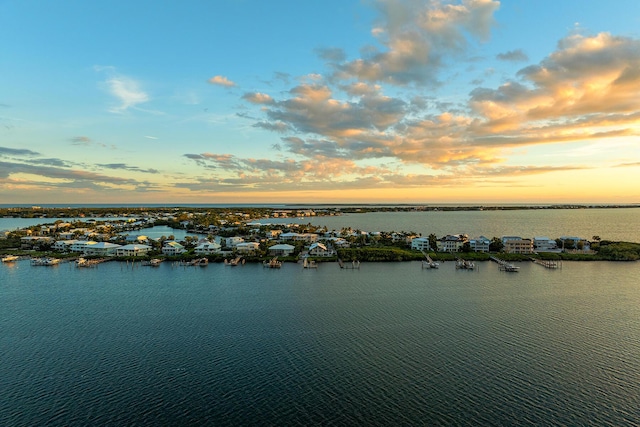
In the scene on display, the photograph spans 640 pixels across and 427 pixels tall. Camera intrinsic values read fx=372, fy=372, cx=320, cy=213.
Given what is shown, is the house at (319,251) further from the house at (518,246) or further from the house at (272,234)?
the house at (518,246)

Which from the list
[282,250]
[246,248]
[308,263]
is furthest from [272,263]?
[246,248]

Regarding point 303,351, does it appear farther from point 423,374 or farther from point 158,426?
point 158,426

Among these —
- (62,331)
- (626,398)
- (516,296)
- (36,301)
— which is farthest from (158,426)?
(516,296)

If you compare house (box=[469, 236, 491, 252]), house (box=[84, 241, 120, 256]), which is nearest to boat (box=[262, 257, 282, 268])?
house (box=[84, 241, 120, 256])

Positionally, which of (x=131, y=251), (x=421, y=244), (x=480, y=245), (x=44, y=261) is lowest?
(x=44, y=261)

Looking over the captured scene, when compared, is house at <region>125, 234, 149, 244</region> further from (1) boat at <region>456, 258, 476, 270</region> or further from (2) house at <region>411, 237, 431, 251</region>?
(1) boat at <region>456, 258, 476, 270</region>

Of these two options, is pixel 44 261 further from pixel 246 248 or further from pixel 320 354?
pixel 320 354

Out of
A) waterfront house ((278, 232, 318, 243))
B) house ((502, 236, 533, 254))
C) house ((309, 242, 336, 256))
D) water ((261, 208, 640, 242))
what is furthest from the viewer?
water ((261, 208, 640, 242))

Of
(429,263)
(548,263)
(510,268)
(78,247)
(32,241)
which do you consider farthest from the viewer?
(32,241)

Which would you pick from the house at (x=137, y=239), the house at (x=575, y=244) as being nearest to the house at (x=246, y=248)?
the house at (x=137, y=239)
